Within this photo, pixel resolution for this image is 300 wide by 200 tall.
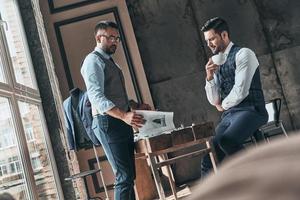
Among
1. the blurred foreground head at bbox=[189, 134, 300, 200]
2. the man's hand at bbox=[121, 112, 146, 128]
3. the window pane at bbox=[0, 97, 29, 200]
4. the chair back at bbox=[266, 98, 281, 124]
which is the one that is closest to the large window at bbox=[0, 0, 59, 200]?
the window pane at bbox=[0, 97, 29, 200]

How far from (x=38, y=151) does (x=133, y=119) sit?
67.3 inches

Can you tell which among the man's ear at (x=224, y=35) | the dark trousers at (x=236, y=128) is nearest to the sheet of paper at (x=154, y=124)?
the dark trousers at (x=236, y=128)

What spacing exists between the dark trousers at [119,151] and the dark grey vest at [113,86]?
127 mm

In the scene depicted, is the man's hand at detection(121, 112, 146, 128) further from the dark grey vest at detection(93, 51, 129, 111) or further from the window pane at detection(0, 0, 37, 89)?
the window pane at detection(0, 0, 37, 89)

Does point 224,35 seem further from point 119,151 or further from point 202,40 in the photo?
point 202,40

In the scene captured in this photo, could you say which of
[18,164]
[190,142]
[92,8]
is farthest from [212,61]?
[92,8]

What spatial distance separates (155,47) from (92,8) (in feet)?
3.10

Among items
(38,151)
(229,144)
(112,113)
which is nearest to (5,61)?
(38,151)

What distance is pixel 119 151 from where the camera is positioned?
2744 millimetres

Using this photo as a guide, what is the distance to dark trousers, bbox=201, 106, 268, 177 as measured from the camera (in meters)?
2.62

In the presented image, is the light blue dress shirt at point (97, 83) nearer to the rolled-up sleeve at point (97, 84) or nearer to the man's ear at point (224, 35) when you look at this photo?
the rolled-up sleeve at point (97, 84)

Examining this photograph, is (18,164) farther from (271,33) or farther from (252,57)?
(271,33)

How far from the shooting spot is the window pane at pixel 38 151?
147 inches

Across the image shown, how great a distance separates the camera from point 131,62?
18.4 feet
